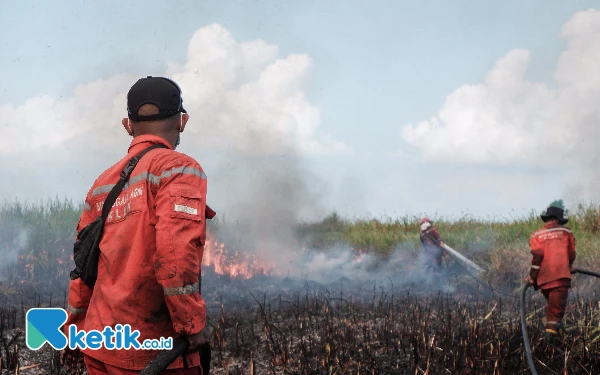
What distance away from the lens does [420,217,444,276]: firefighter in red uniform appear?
15539 millimetres

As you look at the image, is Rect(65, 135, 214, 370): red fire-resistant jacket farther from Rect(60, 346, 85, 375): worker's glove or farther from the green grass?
the green grass

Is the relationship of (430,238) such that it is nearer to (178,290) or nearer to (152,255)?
(152,255)

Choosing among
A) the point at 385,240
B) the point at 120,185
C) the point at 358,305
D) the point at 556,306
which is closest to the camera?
the point at 120,185

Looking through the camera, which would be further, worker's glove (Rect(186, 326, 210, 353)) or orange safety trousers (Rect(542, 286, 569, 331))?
orange safety trousers (Rect(542, 286, 569, 331))

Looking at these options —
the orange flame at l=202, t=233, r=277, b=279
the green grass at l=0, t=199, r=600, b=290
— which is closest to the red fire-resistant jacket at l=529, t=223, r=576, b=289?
the green grass at l=0, t=199, r=600, b=290

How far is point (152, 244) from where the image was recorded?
9.81ft

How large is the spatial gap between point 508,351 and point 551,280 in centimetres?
168

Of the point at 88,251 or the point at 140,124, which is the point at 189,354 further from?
the point at 140,124

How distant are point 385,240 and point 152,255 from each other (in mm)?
17585

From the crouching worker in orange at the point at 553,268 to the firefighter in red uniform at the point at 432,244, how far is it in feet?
21.2

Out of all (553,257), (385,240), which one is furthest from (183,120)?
(385,240)

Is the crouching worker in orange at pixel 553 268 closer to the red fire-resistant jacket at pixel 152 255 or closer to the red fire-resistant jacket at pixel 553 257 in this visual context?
the red fire-resistant jacket at pixel 553 257

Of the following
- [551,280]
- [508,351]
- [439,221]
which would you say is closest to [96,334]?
[508,351]

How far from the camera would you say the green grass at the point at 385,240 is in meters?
15.0
